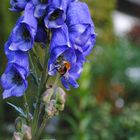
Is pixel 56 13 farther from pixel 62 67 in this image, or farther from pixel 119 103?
pixel 119 103

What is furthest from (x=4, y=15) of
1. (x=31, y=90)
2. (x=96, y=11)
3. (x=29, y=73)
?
(x=29, y=73)

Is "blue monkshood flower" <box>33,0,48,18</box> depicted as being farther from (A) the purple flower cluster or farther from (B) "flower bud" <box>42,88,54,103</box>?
(B) "flower bud" <box>42,88,54,103</box>

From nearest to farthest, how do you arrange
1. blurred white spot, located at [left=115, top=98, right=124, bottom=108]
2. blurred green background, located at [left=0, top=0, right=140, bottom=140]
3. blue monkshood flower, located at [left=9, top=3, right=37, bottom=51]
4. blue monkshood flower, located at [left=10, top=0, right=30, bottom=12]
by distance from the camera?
blue monkshood flower, located at [left=9, top=3, right=37, bottom=51] → blue monkshood flower, located at [left=10, top=0, right=30, bottom=12] → blurred green background, located at [left=0, top=0, right=140, bottom=140] → blurred white spot, located at [left=115, top=98, right=124, bottom=108]

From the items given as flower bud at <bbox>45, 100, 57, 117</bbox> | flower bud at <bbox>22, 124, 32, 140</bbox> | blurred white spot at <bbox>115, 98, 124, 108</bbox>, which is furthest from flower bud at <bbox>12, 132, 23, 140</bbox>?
blurred white spot at <bbox>115, 98, 124, 108</bbox>

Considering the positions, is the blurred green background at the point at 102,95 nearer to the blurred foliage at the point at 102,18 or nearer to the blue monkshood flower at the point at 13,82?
the blurred foliage at the point at 102,18

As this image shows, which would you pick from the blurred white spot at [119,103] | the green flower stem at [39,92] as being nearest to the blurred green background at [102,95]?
the blurred white spot at [119,103]

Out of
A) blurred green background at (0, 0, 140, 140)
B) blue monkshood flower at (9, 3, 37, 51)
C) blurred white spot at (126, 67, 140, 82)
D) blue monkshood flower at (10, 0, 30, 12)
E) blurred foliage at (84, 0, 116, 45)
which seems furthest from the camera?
blurred foliage at (84, 0, 116, 45)

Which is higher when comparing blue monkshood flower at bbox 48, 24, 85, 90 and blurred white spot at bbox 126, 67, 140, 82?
blue monkshood flower at bbox 48, 24, 85, 90
